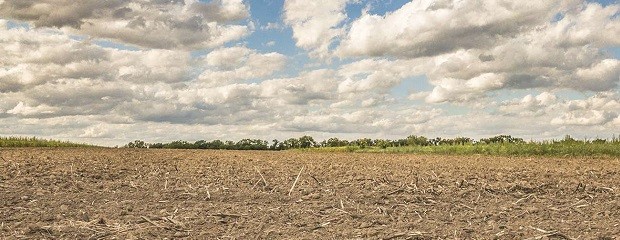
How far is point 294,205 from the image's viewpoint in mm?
7156

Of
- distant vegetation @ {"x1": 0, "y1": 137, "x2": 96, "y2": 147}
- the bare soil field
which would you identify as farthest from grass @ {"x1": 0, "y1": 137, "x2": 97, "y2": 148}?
the bare soil field

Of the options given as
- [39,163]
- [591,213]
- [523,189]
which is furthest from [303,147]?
[591,213]

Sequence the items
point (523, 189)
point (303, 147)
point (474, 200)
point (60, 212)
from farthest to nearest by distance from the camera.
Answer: point (303, 147) → point (523, 189) → point (474, 200) → point (60, 212)

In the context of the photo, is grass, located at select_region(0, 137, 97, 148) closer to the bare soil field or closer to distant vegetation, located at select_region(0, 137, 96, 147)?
distant vegetation, located at select_region(0, 137, 96, 147)

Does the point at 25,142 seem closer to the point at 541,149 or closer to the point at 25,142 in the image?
the point at 25,142

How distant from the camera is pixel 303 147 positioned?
31.3m

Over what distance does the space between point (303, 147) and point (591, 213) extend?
2458 cm

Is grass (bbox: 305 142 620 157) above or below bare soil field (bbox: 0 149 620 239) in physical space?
above

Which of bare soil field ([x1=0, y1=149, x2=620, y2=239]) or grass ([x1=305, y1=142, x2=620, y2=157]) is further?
grass ([x1=305, y1=142, x2=620, y2=157])

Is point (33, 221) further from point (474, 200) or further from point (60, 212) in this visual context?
point (474, 200)

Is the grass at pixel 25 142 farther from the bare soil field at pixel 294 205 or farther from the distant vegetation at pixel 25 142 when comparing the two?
the bare soil field at pixel 294 205

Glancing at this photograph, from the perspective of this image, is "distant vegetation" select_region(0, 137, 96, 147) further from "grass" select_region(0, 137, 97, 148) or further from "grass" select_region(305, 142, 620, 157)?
"grass" select_region(305, 142, 620, 157)

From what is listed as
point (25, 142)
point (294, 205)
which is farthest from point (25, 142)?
point (294, 205)

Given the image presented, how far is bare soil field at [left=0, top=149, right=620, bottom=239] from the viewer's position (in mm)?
5926
